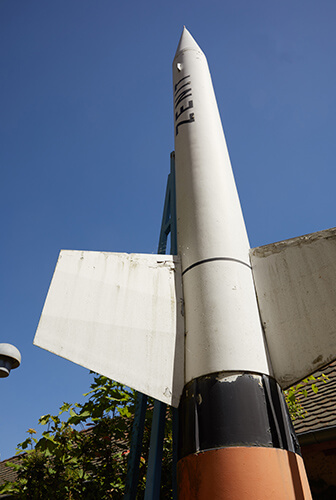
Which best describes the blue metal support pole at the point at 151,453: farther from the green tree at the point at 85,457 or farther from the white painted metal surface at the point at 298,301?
the white painted metal surface at the point at 298,301

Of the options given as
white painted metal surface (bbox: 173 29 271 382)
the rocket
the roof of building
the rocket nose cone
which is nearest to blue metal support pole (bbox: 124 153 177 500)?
the rocket

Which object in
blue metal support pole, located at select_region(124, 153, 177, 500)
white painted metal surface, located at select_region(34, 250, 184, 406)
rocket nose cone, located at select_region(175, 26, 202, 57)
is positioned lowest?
blue metal support pole, located at select_region(124, 153, 177, 500)

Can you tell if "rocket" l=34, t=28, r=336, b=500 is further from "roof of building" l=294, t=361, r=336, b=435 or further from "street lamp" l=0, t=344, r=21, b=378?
"roof of building" l=294, t=361, r=336, b=435

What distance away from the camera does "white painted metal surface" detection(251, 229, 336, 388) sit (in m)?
2.57

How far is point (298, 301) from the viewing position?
2816mm

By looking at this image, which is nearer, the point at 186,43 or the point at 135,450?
the point at 135,450

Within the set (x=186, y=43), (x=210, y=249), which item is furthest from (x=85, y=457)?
(x=186, y=43)

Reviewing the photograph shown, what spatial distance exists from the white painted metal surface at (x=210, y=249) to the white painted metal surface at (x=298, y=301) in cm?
12

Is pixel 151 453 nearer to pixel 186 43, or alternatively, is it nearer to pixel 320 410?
pixel 320 410

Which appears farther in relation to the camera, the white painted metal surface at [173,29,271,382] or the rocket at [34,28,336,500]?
the white painted metal surface at [173,29,271,382]

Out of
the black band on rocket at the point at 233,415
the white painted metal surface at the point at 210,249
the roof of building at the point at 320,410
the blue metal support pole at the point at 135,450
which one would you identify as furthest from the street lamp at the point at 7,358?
the roof of building at the point at 320,410

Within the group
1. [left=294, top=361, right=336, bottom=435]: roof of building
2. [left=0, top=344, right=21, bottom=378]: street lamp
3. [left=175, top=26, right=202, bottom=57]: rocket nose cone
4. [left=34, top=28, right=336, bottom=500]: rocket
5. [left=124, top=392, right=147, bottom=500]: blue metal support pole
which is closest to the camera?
[left=34, top=28, right=336, bottom=500]: rocket

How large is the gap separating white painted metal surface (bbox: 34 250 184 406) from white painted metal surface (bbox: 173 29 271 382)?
15cm

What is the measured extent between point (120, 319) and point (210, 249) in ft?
3.00
